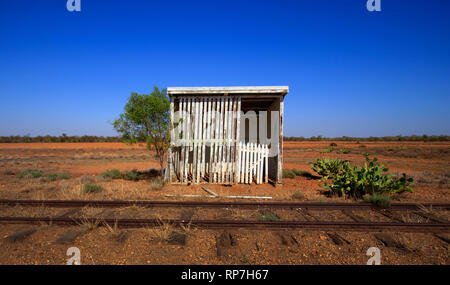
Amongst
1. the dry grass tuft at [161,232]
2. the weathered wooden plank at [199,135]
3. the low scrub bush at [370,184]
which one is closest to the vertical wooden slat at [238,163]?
the weathered wooden plank at [199,135]

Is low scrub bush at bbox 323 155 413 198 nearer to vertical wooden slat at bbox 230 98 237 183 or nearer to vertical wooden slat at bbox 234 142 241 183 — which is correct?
vertical wooden slat at bbox 234 142 241 183

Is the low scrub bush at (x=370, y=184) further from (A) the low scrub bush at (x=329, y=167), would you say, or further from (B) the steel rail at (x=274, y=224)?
(A) the low scrub bush at (x=329, y=167)

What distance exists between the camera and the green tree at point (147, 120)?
8.33 meters

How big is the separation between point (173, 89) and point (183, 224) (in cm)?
577

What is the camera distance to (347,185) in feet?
23.0

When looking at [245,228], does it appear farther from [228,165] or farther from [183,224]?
[228,165]

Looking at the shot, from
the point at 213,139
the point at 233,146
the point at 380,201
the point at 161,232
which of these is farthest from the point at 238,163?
the point at 161,232

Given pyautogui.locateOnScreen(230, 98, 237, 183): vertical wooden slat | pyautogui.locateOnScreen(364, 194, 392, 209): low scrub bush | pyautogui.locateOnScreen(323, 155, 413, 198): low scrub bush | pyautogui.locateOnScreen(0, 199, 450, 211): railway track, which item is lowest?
pyautogui.locateOnScreen(0, 199, 450, 211): railway track

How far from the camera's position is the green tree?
8.33 m

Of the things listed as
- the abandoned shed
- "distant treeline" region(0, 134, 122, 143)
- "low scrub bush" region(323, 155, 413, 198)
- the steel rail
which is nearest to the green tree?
the abandoned shed

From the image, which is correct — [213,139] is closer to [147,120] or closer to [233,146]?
[233,146]

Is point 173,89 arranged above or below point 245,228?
above
